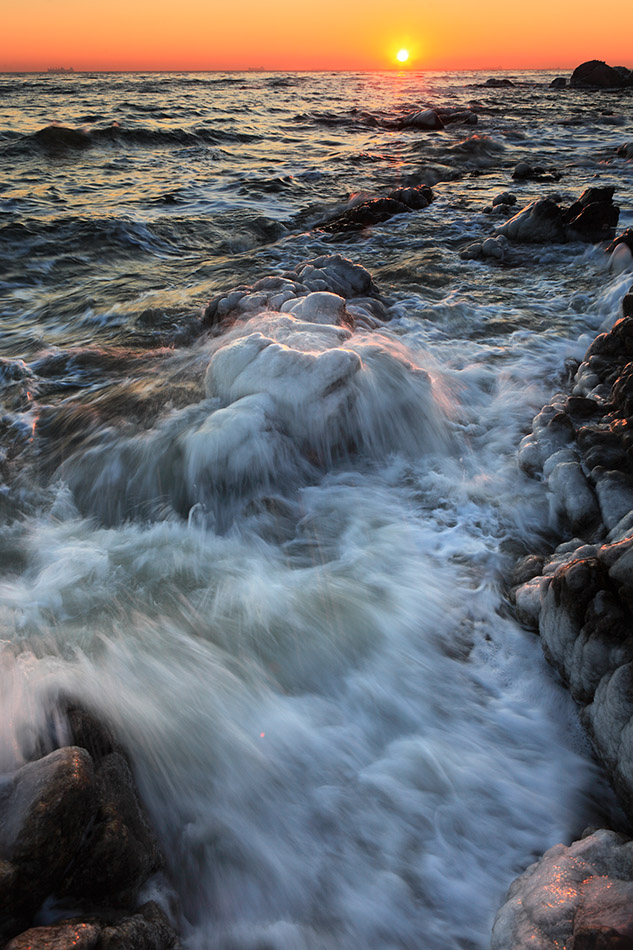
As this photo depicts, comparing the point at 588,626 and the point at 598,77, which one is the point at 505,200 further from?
the point at 598,77

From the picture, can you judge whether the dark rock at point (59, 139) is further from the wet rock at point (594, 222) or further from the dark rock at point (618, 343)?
the dark rock at point (618, 343)

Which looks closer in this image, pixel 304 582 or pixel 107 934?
pixel 107 934

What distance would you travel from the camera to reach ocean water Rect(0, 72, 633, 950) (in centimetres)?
222

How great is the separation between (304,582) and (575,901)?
2.09 m

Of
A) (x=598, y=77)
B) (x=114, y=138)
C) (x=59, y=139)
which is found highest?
(x=598, y=77)

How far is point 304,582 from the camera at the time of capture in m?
3.44

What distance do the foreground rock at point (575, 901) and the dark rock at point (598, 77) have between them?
216 feet

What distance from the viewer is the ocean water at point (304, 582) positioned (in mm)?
2223

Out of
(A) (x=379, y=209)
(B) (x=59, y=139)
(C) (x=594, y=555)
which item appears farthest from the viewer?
(B) (x=59, y=139)

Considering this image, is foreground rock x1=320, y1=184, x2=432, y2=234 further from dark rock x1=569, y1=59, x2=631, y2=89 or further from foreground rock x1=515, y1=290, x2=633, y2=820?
dark rock x1=569, y1=59, x2=631, y2=89

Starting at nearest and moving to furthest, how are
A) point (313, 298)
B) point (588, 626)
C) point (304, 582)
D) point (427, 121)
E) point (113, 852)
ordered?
point (113, 852), point (588, 626), point (304, 582), point (313, 298), point (427, 121)

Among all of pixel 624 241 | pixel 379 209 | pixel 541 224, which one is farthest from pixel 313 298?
pixel 379 209

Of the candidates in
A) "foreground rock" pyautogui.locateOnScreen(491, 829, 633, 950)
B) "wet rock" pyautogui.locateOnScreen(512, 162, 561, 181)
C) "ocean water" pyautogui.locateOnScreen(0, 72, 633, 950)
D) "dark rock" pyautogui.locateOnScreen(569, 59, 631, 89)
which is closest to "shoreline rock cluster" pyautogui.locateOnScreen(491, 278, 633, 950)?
"foreground rock" pyautogui.locateOnScreen(491, 829, 633, 950)

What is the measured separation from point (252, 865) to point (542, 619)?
1818 mm
